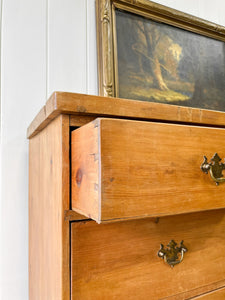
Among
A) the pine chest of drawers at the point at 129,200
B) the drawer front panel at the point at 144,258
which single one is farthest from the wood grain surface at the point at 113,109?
the drawer front panel at the point at 144,258

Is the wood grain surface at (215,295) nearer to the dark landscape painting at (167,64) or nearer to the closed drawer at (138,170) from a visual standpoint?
the closed drawer at (138,170)

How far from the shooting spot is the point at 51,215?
1.64ft

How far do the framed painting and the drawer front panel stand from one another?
21.1 inches

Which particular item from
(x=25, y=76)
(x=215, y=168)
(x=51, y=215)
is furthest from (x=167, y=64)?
(x=51, y=215)

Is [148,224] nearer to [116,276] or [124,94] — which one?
[116,276]

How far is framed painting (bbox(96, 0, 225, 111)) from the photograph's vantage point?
916 mm

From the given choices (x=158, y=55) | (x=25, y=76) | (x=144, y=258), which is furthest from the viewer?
(x=158, y=55)

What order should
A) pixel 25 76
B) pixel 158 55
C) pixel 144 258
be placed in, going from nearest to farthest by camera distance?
pixel 144 258, pixel 25 76, pixel 158 55

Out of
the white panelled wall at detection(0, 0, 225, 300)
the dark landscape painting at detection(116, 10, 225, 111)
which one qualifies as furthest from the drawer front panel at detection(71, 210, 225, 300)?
the dark landscape painting at detection(116, 10, 225, 111)

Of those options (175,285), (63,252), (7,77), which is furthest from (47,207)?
(7,77)

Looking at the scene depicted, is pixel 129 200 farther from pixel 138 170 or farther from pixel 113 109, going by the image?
pixel 113 109

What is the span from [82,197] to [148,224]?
17 centimetres

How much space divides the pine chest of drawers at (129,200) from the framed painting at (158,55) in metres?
0.45

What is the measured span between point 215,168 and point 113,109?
0.72 feet
